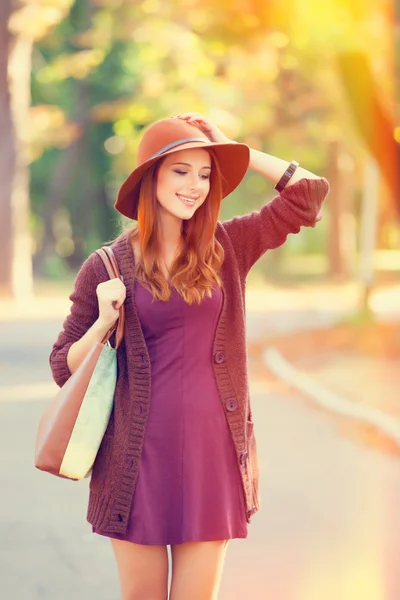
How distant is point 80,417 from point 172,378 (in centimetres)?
29

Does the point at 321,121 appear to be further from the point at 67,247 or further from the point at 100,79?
the point at 67,247

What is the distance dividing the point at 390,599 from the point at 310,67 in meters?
15.7

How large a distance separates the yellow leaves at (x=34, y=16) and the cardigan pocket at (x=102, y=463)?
20.7 meters

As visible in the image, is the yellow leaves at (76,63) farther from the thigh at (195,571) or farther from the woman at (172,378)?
the thigh at (195,571)

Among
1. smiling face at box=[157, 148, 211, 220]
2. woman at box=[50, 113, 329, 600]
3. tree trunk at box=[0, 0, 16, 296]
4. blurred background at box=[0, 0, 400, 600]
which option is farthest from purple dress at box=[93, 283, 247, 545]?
tree trunk at box=[0, 0, 16, 296]

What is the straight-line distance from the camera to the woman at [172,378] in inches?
147

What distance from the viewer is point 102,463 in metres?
3.83

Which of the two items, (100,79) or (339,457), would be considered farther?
(100,79)

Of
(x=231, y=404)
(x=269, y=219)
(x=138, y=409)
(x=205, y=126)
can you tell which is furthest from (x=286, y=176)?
(x=138, y=409)

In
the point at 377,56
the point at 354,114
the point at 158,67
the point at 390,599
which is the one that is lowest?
the point at 390,599

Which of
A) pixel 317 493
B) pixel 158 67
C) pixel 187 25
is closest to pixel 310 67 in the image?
pixel 187 25

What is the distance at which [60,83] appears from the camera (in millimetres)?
38656

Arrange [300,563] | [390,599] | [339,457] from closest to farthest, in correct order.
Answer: [390,599] → [300,563] → [339,457]

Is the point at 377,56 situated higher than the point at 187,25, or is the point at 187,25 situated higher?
the point at 187,25
